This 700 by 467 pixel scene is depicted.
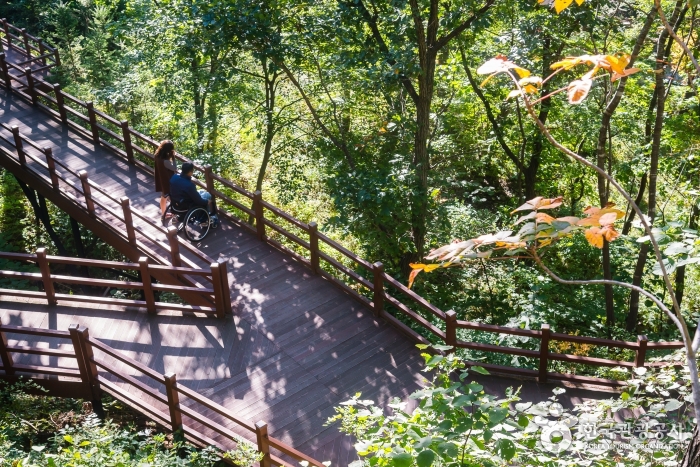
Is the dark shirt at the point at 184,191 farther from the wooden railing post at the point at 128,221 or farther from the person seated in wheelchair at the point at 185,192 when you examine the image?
the wooden railing post at the point at 128,221

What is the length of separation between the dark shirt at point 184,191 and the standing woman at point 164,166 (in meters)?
0.45

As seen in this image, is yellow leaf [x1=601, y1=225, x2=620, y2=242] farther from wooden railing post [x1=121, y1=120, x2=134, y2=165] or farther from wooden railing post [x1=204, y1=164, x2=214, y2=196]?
wooden railing post [x1=121, y1=120, x2=134, y2=165]

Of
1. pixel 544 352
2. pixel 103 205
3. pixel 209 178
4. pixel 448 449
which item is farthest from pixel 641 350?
pixel 103 205

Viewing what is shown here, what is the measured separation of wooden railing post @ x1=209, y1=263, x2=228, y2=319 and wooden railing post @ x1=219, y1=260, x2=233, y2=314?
3cm

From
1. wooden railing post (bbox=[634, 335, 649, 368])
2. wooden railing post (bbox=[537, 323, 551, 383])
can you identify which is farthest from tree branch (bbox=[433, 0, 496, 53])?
wooden railing post (bbox=[634, 335, 649, 368])

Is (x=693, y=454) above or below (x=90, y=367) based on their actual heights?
above

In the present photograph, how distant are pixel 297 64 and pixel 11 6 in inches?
643

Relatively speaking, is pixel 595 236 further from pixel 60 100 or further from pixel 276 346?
pixel 60 100

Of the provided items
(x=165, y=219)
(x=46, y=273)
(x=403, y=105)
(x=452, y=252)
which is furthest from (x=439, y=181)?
(x=452, y=252)

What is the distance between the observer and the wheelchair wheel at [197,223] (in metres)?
10.4

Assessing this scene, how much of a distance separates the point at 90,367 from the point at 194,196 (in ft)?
11.2

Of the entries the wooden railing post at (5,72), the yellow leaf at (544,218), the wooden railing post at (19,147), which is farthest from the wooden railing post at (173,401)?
the wooden railing post at (5,72)

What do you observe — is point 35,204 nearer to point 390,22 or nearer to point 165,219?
point 165,219

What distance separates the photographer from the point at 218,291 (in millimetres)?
8828
